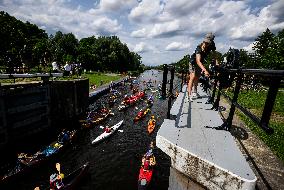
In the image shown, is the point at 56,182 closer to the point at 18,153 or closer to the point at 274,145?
the point at 18,153

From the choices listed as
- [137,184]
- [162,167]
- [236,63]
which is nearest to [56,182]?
[137,184]

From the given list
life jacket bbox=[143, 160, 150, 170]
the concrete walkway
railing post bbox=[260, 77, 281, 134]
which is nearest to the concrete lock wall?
life jacket bbox=[143, 160, 150, 170]

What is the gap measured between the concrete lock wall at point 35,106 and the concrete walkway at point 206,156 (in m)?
Answer: 20.8

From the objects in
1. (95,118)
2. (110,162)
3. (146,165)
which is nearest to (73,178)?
(110,162)

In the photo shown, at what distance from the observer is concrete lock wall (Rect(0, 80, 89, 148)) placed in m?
20.7

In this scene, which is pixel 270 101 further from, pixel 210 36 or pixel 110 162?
pixel 110 162

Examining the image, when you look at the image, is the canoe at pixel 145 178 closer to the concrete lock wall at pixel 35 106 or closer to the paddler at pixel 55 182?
the paddler at pixel 55 182

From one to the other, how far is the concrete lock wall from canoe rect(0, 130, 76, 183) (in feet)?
9.38

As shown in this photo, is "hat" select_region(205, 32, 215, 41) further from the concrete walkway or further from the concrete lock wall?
the concrete lock wall

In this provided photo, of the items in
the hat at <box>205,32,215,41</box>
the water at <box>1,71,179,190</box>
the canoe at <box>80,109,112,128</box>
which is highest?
the hat at <box>205,32,215,41</box>

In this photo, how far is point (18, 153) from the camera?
837 inches

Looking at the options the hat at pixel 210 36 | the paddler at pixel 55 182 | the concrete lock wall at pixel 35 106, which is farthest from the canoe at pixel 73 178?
the hat at pixel 210 36

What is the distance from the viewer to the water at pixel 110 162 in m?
18.7

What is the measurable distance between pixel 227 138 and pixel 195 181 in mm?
1434
